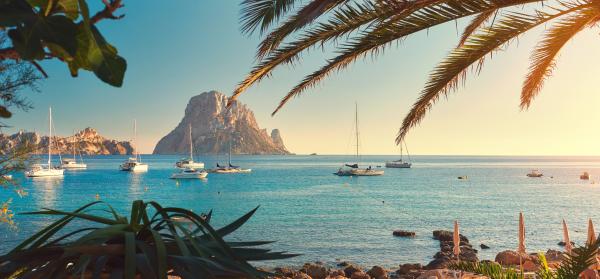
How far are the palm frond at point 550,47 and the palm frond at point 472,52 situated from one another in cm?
45

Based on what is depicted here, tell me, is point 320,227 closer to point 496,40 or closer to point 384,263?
point 384,263

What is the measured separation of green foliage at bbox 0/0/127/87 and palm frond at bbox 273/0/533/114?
199 inches

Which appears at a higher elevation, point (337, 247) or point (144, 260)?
point (144, 260)

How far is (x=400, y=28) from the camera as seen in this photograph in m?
5.93

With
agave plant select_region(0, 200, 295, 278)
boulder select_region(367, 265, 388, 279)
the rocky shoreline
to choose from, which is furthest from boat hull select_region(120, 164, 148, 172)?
agave plant select_region(0, 200, 295, 278)

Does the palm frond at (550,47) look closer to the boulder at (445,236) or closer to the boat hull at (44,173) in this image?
the boulder at (445,236)

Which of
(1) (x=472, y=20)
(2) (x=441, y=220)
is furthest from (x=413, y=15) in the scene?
(2) (x=441, y=220)

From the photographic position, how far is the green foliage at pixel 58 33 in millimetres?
785

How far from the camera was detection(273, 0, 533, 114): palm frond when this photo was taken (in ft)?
18.0

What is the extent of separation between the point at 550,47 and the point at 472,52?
140 centimetres

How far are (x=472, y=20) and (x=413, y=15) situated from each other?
318 cm

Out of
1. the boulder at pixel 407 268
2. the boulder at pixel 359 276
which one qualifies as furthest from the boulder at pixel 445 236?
the boulder at pixel 359 276

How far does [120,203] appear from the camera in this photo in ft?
144

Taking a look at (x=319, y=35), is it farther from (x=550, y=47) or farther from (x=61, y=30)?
(x=61, y=30)
